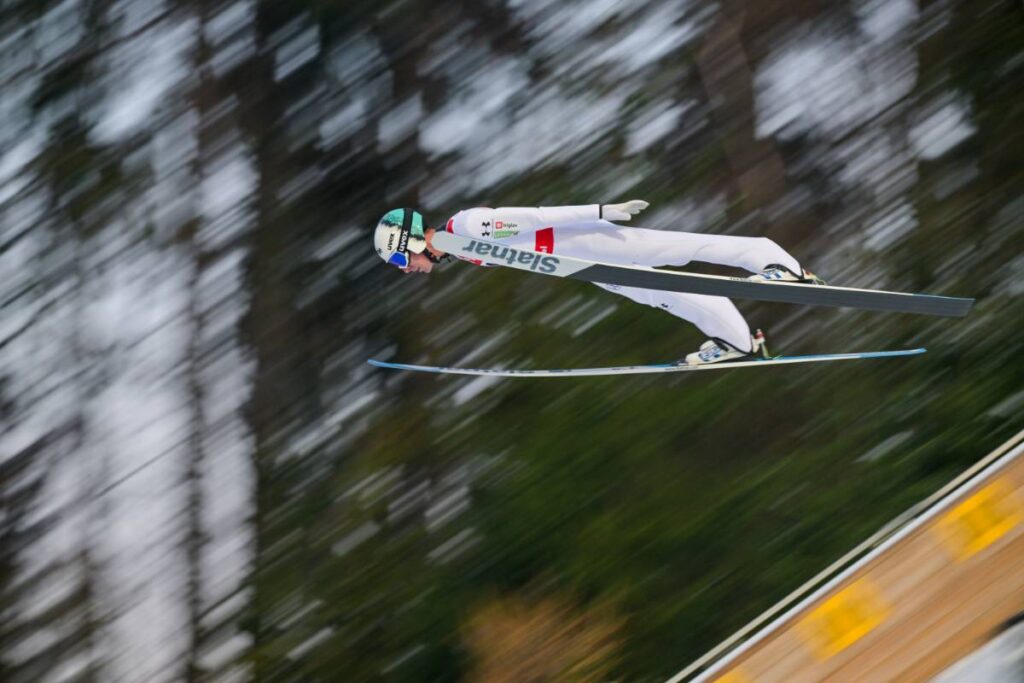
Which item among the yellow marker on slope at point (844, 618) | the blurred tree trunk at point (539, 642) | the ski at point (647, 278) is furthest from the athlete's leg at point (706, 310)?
Result: the blurred tree trunk at point (539, 642)

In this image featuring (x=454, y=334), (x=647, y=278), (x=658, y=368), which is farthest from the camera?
(x=454, y=334)

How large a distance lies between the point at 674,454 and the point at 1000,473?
1.59 meters

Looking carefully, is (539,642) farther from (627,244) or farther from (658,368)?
(627,244)

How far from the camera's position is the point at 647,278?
14.1ft

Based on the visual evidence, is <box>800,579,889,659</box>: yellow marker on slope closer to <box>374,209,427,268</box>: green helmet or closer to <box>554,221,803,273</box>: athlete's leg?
<box>554,221,803,273</box>: athlete's leg

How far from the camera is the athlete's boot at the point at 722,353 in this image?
15.1 ft

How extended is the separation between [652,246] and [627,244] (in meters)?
0.12

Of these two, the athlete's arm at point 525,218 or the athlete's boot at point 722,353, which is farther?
the athlete's boot at point 722,353

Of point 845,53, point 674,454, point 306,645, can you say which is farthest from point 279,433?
point 845,53

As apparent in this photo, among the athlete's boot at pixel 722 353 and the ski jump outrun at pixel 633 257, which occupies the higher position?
the ski jump outrun at pixel 633 257

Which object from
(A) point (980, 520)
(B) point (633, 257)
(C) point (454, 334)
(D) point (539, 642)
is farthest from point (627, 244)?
(A) point (980, 520)

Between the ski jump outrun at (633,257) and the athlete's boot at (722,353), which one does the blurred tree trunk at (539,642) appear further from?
the ski jump outrun at (633,257)

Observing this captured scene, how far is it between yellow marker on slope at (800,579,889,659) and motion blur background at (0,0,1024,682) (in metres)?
0.21

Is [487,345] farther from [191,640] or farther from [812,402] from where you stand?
[191,640]
